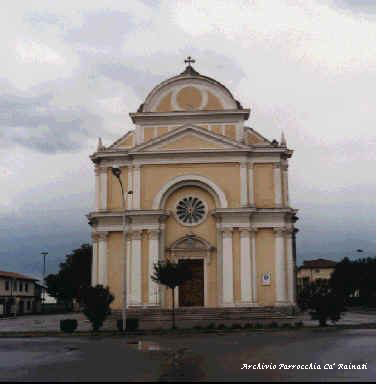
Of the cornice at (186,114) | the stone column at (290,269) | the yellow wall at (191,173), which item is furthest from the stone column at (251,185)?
the cornice at (186,114)

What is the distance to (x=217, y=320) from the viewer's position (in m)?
38.7

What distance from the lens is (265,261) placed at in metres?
43.8

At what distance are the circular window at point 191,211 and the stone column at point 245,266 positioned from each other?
3264 millimetres

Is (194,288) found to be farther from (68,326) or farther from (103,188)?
(68,326)

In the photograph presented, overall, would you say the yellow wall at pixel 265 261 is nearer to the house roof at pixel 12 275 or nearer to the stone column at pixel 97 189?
the stone column at pixel 97 189

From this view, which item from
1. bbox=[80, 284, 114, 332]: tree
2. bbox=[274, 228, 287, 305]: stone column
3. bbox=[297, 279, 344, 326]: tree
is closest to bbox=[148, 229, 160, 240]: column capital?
bbox=[274, 228, 287, 305]: stone column

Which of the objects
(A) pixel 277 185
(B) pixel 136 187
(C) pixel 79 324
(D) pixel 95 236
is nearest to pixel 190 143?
(B) pixel 136 187

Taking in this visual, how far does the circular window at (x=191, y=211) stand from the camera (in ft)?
148

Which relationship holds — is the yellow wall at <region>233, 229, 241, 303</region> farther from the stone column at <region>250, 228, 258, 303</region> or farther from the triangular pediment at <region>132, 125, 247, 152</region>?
the triangular pediment at <region>132, 125, 247, 152</region>

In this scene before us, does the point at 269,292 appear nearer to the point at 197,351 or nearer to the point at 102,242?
the point at 102,242

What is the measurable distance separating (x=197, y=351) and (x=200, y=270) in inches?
975

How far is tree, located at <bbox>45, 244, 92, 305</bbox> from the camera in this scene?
85062 mm

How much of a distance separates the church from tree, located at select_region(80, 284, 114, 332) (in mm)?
10751

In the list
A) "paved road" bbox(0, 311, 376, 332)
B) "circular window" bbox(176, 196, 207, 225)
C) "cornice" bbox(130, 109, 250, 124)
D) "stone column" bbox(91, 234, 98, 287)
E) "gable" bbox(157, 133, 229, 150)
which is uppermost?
"cornice" bbox(130, 109, 250, 124)
